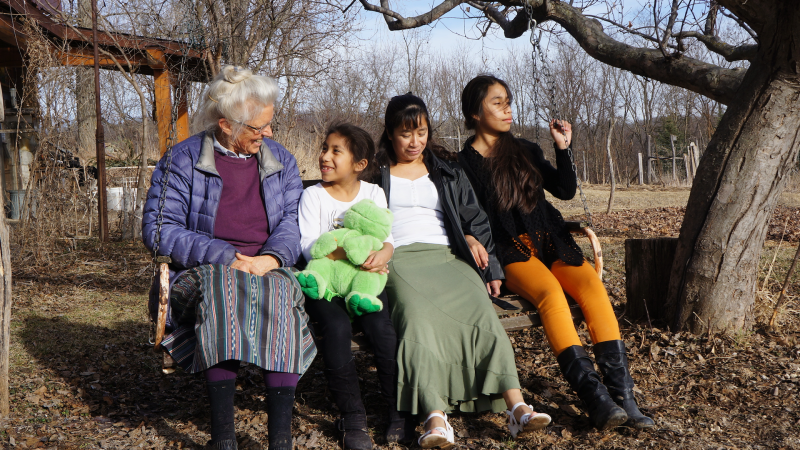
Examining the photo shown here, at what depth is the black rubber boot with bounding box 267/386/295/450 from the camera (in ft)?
8.13

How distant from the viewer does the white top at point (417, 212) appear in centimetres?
325

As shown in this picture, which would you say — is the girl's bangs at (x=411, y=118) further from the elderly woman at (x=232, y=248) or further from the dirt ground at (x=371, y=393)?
the dirt ground at (x=371, y=393)

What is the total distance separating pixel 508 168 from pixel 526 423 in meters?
1.46

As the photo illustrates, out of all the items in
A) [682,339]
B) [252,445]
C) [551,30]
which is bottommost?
[252,445]

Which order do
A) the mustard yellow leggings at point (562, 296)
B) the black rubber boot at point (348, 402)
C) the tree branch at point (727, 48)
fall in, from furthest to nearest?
the tree branch at point (727, 48) < the mustard yellow leggings at point (562, 296) < the black rubber boot at point (348, 402)

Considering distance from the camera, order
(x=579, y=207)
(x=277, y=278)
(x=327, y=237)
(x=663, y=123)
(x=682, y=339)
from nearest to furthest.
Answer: (x=277, y=278)
(x=327, y=237)
(x=682, y=339)
(x=579, y=207)
(x=663, y=123)

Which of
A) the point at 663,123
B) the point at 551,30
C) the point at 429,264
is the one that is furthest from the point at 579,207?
the point at 663,123

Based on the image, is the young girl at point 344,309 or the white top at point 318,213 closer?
the young girl at point 344,309

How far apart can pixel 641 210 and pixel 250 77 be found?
35.0ft

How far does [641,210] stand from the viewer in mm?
12109

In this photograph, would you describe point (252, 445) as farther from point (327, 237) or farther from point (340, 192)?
point (340, 192)

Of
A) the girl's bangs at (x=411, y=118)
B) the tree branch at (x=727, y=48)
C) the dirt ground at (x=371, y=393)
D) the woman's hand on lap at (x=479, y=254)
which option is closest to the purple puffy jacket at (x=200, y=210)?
the girl's bangs at (x=411, y=118)

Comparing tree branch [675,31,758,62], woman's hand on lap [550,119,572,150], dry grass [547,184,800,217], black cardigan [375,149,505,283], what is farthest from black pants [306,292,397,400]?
dry grass [547,184,800,217]

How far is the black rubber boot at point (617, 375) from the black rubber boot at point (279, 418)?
143cm
